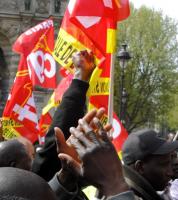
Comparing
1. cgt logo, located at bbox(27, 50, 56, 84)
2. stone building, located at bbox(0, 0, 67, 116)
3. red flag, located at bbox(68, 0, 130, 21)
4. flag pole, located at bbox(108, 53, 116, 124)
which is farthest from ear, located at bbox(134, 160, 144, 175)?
stone building, located at bbox(0, 0, 67, 116)

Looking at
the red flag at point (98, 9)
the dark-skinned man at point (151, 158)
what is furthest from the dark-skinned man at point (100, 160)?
the red flag at point (98, 9)

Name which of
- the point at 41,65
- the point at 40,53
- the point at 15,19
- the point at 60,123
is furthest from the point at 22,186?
the point at 15,19

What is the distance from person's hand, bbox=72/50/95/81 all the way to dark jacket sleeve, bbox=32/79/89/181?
0.13 m

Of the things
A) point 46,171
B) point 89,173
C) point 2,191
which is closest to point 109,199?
point 89,173

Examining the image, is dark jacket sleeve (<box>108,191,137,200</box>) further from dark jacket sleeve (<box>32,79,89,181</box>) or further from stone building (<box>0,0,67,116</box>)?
stone building (<box>0,0,67,116</box>)

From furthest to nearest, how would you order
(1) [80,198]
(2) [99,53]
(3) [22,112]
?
(3) [22,112] → (2) [99,53] → (1) [80,198]

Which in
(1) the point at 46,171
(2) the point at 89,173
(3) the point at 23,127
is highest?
(2) the point at 89,173

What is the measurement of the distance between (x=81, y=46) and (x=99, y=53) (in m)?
0.27

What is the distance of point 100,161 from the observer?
1.81m

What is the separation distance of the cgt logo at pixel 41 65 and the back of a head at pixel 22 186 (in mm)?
6947

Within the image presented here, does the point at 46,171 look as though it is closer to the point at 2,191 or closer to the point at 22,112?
the point at 2,191

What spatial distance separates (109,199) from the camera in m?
1.85

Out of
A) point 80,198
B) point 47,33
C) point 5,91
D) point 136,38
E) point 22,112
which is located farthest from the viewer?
point 136,38

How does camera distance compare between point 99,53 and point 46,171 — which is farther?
point 99,53
